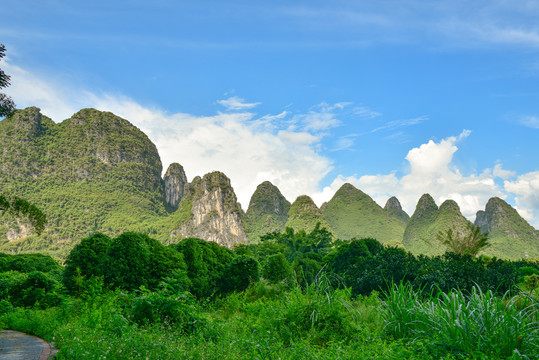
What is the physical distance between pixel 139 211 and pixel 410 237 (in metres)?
78.7

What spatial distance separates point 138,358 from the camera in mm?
4406

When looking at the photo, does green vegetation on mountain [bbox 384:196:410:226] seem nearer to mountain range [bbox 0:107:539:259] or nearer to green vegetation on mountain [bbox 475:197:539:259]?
mountain range [bbox 0:107:539:259]

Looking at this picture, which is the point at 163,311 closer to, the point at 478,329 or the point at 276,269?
the point at 478,329

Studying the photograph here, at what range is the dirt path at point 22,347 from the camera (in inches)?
211

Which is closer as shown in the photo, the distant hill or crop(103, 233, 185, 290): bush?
crop(103, 233, 185, 290): bush

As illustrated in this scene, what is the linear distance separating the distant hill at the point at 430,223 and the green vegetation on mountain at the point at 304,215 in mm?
22962

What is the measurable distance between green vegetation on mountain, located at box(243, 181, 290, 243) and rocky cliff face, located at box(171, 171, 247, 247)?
12.0m

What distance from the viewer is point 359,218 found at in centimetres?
12781

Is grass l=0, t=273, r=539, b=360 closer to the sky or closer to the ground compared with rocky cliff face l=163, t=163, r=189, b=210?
closer to the ground

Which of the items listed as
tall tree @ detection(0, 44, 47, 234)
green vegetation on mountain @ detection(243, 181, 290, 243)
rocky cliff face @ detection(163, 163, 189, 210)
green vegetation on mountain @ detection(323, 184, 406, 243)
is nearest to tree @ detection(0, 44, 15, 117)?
tall tree @ detection(0, 44, 47, 234)

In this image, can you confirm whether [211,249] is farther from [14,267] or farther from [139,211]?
[139,211]

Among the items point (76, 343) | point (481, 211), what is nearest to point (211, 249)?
point (76, 343)

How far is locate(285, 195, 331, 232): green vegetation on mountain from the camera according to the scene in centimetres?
8981

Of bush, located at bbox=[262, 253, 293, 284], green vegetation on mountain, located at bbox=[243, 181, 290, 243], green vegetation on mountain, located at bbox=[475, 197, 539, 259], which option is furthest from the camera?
green vegetation on mountain, located at bbox=[243, 181, 290, 243]
